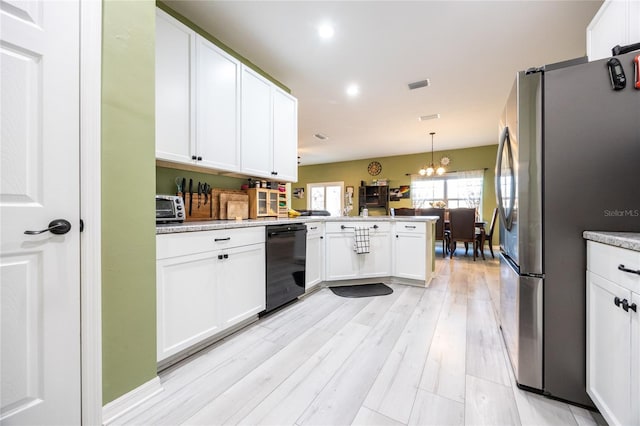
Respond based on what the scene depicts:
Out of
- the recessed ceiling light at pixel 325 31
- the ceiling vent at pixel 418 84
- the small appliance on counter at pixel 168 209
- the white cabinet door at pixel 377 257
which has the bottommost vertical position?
the white cabinet door at pixel 377 257

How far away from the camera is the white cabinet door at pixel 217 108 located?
6.59 ft

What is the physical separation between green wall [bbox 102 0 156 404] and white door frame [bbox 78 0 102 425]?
0.10 ft

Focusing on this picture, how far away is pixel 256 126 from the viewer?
8.36ft

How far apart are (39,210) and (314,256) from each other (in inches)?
90.2

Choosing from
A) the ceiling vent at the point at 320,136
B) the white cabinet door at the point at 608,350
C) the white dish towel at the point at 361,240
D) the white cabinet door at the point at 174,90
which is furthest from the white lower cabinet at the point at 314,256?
the ceiling vent at the point at 320,136

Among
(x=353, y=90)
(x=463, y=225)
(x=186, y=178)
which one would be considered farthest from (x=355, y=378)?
(x=463, y=225)

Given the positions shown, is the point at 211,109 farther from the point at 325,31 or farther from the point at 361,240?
the point at 361,240

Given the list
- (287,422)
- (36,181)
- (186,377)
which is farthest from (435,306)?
(36,181)

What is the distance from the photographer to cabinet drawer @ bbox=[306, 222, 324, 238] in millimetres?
2814

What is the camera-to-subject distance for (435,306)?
2.52m

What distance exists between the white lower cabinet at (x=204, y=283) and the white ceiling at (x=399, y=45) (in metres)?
1.82

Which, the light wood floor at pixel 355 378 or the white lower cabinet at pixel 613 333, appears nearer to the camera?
the white lower cabinet at pixel 613 333

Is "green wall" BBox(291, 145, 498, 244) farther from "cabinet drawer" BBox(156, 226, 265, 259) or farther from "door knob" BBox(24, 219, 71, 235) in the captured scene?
"door knob" BBox(24, 219, 71, 235)

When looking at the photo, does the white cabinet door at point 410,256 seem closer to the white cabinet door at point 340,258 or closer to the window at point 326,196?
the white cabinet door at point 340,258
